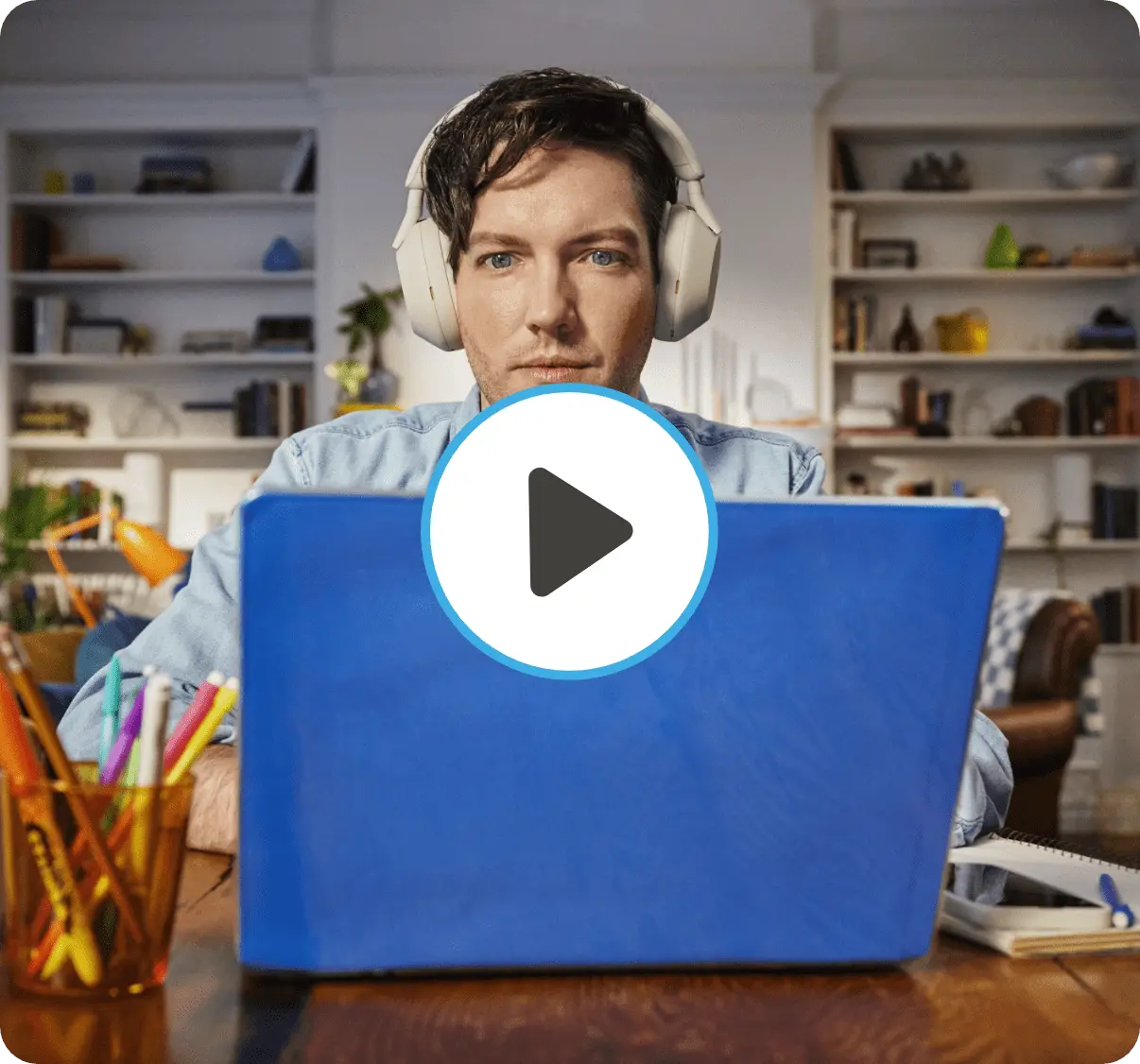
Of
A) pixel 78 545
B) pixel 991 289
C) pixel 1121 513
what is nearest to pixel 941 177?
pixel 991 289

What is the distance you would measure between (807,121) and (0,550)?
3.57 m

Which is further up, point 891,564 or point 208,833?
point 891,564

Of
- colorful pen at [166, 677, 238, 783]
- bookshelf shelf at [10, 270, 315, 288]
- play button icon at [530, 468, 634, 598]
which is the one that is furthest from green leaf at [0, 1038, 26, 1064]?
bookshelf shelf at [10, 270, 315, 288]

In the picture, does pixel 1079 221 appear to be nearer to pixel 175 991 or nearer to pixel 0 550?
pixel 0 550

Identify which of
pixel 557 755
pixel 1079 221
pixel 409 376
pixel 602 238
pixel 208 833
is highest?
pixel 1079 221

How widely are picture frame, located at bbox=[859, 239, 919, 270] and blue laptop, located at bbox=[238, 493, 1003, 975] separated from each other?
4863 millimetres

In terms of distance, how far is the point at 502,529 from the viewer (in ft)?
1.56

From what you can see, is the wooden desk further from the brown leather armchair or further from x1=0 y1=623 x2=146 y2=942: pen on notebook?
the brown leather armchair

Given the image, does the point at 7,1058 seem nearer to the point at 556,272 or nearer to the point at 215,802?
the point at 215,802

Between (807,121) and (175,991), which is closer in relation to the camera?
(175,991)

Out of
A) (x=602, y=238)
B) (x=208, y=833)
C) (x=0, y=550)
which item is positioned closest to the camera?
(x=208, y=833)

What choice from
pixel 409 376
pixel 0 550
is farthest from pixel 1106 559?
pixel 0 550

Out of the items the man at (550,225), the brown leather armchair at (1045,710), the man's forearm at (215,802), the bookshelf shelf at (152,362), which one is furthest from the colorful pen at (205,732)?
the bookshelf shelf at (152,362)

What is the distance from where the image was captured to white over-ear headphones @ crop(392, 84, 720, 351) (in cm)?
123
